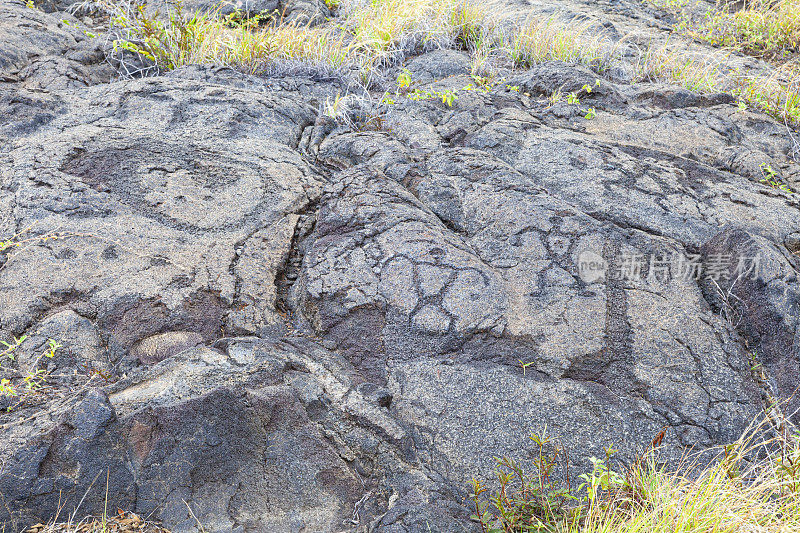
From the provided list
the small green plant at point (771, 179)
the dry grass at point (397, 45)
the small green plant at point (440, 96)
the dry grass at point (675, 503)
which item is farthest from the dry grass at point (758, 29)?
the dry grass at point (675, 503)

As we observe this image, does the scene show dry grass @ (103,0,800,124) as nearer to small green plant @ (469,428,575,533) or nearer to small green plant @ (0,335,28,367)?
small green plant @ (0,335,28,367)

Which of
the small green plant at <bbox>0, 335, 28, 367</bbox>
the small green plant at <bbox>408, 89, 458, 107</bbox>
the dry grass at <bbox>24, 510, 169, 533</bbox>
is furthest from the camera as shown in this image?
the small green plant at <bbox>408, 89, 458, 107</bbox>

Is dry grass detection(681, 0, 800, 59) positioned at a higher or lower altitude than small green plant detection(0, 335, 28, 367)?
higher

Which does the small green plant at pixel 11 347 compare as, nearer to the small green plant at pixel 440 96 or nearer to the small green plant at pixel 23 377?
the small green plant at pixel 23 377

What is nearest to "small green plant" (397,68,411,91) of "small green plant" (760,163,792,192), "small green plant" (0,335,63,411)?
"small green plant" (760,163,792,192)

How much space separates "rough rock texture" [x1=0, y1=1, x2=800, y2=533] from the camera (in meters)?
1.50

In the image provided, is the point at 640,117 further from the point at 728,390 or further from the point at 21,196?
the point at 21,196

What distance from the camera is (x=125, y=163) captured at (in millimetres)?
2582

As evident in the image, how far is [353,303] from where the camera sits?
6.65 ft

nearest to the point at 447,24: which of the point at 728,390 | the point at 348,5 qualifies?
the point at 348,5

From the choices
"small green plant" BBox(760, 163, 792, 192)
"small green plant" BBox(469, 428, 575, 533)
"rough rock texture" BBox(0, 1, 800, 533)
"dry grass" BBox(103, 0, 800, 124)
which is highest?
"dry grass" BBox(103, 0, 800, 124)

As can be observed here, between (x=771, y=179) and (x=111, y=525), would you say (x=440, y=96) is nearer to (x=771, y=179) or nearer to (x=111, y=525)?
(x=771, y=179)

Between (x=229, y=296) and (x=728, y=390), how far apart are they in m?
1.81

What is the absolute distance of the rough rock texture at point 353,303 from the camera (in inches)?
58.9
